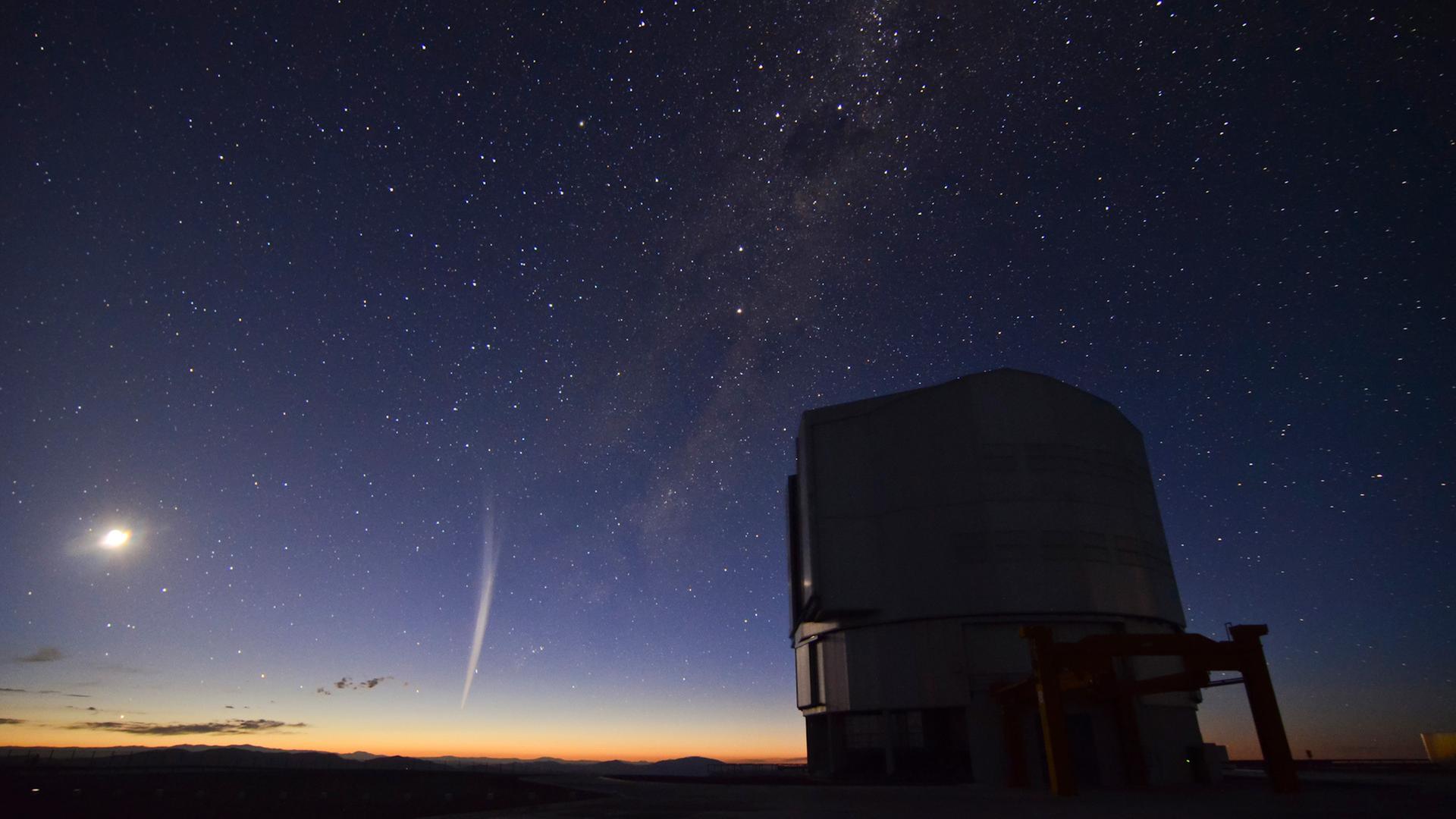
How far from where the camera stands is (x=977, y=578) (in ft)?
105

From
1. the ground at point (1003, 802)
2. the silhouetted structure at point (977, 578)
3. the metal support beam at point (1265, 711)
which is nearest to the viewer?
the ground at point (1003, 802)

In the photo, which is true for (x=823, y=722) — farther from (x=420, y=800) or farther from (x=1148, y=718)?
(x=420, y=800)

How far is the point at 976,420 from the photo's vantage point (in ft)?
114

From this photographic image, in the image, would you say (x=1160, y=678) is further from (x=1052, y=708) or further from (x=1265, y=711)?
(x=1052, y=708)

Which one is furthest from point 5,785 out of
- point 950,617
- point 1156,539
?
point 1156,539

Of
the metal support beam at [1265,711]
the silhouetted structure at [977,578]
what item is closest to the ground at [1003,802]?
the metal support beam at [1265,711]

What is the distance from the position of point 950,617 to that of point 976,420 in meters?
9.77

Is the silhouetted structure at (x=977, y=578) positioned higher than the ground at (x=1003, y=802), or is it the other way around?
the silhouetted structure at (x=977, y=578)

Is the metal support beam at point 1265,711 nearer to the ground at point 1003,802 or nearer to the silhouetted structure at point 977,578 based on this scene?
the ground at point 1003,802

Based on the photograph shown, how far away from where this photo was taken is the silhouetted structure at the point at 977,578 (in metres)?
30.2

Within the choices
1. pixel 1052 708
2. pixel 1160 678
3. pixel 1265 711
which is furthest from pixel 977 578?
pixel 1265 711

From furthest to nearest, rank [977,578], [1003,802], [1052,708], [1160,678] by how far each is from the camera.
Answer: [977,578], [1160,678], [1052,708], [1003,802]

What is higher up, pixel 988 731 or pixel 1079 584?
pixel 1079 584

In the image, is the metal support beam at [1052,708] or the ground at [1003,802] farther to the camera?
the metal support beam at [1052,708]
